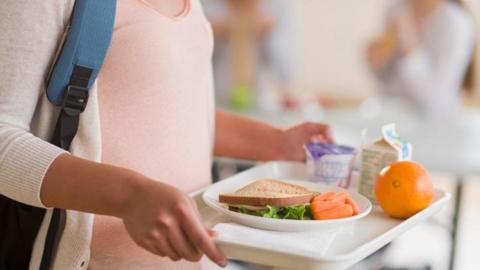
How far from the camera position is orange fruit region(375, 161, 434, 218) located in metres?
1.12

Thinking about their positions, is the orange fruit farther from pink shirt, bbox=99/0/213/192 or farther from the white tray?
pink shirt, bbox=99/0/213/192

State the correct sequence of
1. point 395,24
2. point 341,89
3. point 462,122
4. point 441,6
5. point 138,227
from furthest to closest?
point 341,89
point 395,24
point 441,6
point 462,122
point 138,227

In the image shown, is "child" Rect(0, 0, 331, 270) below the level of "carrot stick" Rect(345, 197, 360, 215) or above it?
above

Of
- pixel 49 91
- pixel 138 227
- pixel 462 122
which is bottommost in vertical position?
pixel 462 122

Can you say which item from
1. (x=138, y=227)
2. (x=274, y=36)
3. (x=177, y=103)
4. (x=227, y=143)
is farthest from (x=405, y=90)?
(x=138, y=227)

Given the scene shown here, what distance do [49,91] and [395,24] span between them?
11.1 feet

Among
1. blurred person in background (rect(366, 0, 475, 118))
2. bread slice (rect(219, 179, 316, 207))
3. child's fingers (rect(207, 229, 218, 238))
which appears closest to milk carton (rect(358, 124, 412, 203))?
bread slice (rect(219, 179, 316, 207))

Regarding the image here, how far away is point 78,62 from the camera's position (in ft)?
3.30

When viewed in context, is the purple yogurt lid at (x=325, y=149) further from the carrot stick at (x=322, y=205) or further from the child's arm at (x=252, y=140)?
the carrot stick at (x=322, y=205)

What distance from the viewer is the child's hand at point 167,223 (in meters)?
0.85

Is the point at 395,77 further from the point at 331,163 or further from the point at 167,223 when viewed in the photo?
the point at 167,223

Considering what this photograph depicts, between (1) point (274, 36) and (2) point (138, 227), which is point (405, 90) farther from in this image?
(2) point (138, 227)

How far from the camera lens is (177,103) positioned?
1157 millimetres

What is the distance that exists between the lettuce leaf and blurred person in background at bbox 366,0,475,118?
9.24 ft
